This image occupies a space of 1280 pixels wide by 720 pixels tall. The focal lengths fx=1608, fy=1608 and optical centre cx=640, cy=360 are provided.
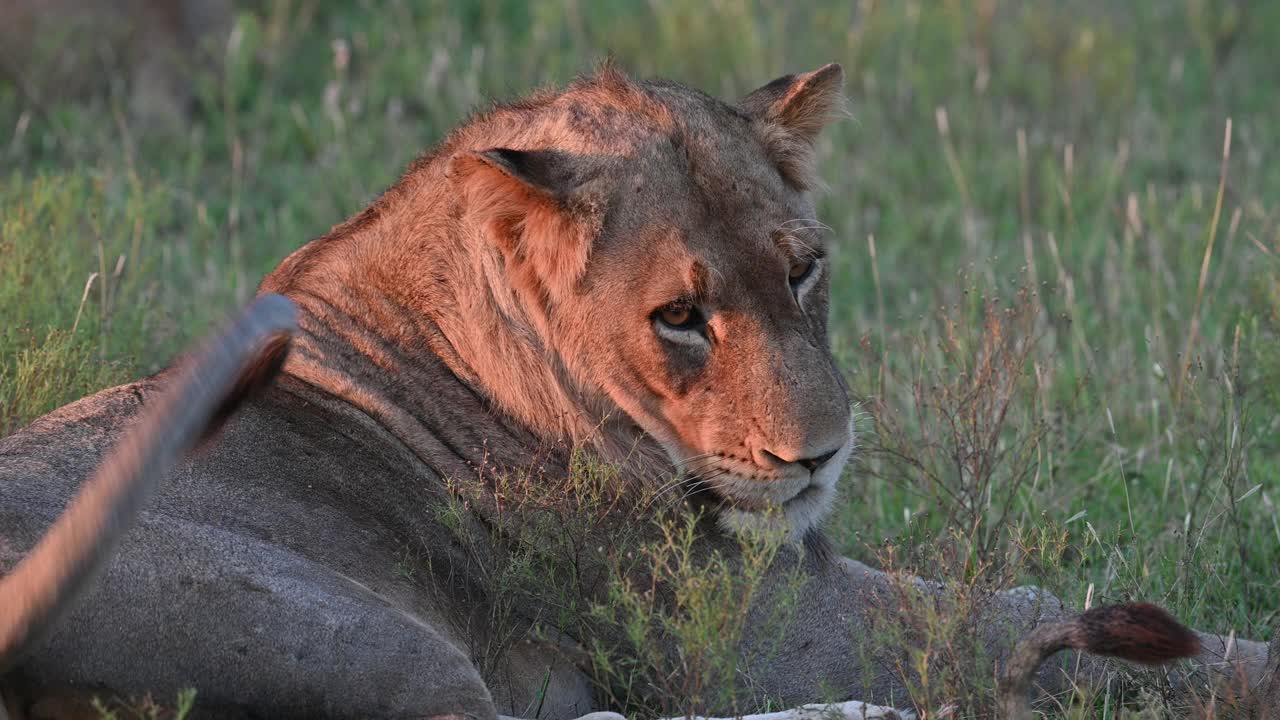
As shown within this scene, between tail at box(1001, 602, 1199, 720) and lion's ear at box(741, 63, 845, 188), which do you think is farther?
lion's ear at box(741, 63, 845, 188)

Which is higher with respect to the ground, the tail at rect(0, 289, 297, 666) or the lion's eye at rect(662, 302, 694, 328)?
the tail at rect(0, 289, 297, 666)

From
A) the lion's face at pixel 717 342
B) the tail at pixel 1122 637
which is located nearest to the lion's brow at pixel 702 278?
the lion's face at pixel 717 342

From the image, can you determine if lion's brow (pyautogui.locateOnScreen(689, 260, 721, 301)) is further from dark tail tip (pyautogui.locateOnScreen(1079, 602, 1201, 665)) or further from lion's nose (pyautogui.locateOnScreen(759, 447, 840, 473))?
dark tail tip (pyautogui.locateOnScreen(1079, 602, 1201, 665))

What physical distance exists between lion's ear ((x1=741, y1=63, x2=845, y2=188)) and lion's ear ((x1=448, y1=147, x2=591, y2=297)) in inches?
23.7

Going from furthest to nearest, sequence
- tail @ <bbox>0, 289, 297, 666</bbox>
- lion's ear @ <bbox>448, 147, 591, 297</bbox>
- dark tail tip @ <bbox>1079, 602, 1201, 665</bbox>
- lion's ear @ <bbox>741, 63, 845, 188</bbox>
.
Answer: lion's ear @ <bbox>741, 63, 845, 188</bbox>
lion's ear @ <bbox>448, 147, 591, 297</bbox>
dark tail tip @ <bbox>1079, 602, 1201, 665</bbox>
tail @ <bbox>0, 289, 297, 666</bbox>

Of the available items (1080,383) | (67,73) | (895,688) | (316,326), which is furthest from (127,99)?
(895,688)

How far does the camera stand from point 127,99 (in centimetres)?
830

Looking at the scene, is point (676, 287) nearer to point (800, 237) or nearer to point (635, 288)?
point (635, 288)

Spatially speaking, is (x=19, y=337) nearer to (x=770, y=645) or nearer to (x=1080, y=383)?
(x=770, y=645)

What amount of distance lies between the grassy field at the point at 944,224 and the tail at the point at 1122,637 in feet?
1.41

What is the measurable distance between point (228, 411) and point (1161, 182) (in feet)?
21.7

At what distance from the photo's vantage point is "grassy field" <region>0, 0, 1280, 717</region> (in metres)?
4.52

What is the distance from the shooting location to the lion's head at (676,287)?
3654 mm

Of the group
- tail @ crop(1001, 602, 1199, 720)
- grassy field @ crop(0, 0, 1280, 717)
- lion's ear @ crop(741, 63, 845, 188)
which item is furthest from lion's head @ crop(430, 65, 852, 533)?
tail @ crop(1001, 602, 1199, 720)
